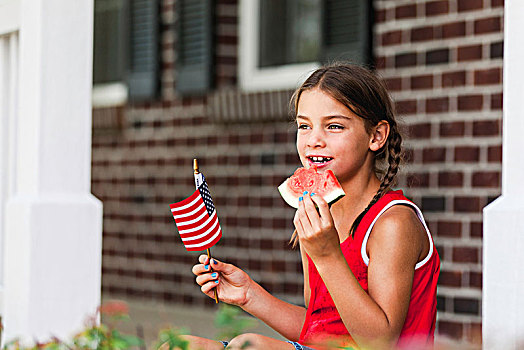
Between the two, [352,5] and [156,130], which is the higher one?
[352,5]

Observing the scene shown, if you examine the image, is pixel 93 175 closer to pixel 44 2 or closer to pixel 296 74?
pixel 296 74

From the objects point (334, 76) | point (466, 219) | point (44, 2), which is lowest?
point (466, 219)

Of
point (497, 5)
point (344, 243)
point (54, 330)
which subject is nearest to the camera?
point (344, 243)

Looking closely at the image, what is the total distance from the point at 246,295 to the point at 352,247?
42 cm

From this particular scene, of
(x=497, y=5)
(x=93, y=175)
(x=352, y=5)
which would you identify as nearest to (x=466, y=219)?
(x=497, y=5)

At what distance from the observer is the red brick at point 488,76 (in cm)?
530

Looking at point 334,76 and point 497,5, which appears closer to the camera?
point 334,76

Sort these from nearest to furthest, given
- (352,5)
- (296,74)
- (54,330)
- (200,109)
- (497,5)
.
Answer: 1. (54,330)
2. (497,5)
3. (352,5)
4. (296,74)
5. (200,109)

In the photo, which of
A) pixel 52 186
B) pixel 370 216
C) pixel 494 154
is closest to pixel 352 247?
pixel 370 216

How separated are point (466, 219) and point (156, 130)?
344cm

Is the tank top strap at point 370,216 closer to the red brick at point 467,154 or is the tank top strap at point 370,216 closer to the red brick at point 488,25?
the red brick at point 467,154

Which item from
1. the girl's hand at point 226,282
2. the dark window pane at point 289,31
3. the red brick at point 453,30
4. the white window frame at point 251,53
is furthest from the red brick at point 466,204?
the girl's hand at point 226,282

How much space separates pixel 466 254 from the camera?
545cm

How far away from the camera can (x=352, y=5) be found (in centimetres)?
609
